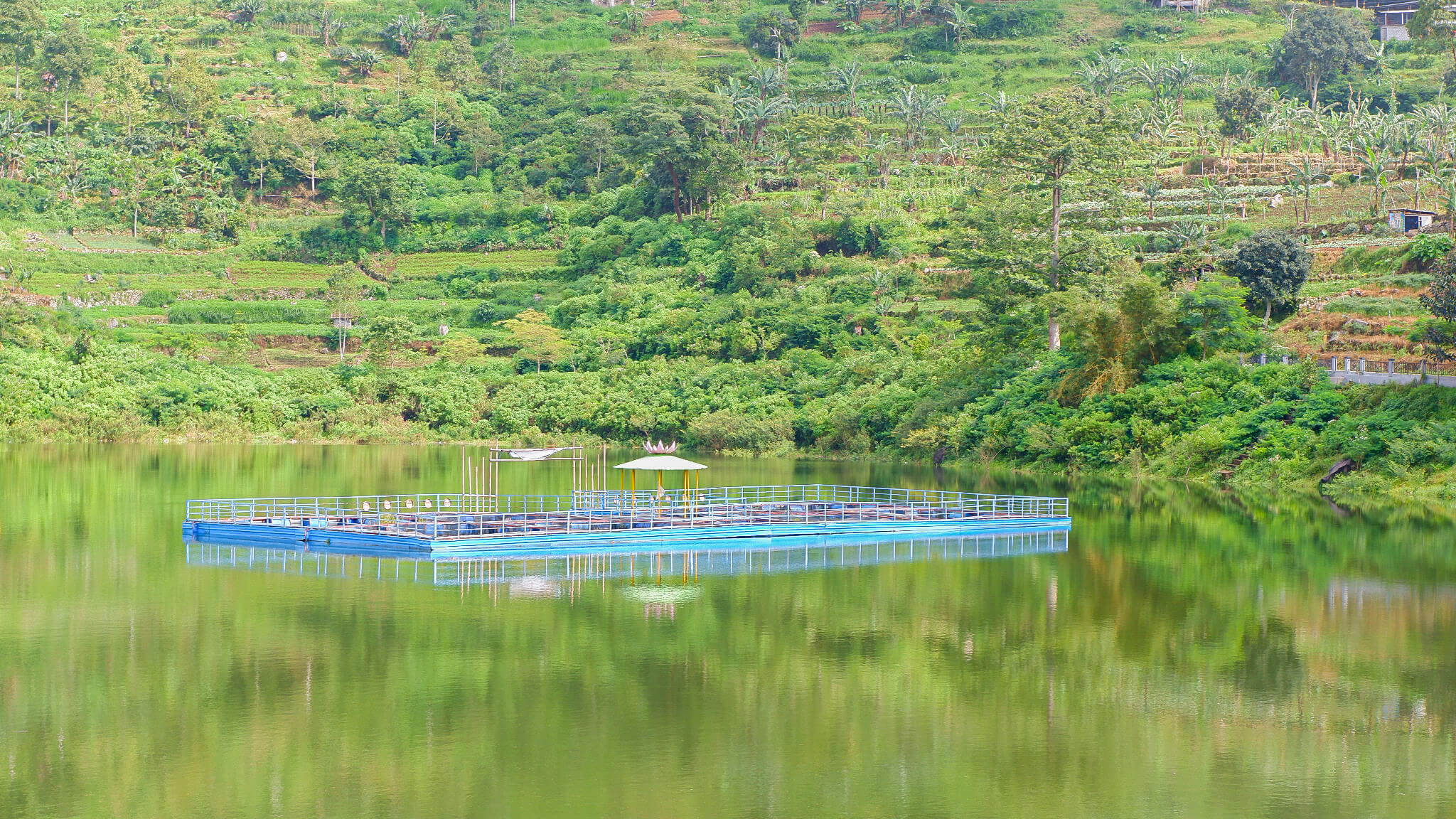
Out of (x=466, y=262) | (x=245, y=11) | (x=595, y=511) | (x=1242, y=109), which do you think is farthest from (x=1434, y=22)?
(x=245, y=11)

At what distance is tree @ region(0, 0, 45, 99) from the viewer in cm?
9844

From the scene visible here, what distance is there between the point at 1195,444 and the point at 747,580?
22.6 m

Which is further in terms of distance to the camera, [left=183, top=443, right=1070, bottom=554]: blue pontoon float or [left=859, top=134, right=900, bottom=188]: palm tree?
[left=859, top=134, right=900, bottom=188]: palm tree

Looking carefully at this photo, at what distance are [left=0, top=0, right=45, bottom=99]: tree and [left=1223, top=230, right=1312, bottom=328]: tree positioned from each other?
76203 millimetres

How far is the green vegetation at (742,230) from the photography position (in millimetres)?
50219

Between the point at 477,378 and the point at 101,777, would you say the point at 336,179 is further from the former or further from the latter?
the point at 101,777

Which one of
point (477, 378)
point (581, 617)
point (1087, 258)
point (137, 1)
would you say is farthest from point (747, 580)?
point (137, 1)

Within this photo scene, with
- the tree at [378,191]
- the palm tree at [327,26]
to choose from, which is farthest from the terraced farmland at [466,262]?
the palm tree at [327,26]

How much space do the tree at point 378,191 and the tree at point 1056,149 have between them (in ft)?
121

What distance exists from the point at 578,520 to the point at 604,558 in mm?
2683

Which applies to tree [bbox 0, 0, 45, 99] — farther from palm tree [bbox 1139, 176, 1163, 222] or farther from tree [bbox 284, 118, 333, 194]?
palm tree [bbox 1139, 176, 1163, 222]

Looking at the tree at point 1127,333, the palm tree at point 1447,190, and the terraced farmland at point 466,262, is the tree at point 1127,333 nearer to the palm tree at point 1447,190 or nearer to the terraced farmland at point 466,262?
the palm tree at point 1447,190

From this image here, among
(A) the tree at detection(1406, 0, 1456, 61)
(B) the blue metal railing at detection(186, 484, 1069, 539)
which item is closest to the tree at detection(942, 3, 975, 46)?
(A) the tree at detection(1406, 0, 1456, 61)

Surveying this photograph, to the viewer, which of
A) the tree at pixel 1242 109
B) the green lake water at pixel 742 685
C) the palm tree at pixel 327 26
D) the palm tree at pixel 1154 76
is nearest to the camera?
the green lake water at pixel 742 685
